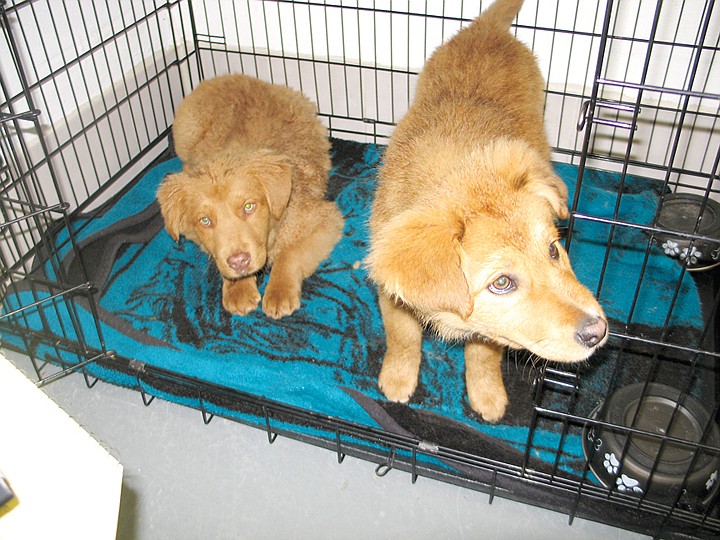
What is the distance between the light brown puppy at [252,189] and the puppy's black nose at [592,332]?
176 cm

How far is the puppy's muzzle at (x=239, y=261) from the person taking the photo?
121 inches

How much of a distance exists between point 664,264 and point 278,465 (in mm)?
2340

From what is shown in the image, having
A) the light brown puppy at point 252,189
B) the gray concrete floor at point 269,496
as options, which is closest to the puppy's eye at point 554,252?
the gray concrete floor at point 269,496

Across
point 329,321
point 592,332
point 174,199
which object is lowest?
point 329,321

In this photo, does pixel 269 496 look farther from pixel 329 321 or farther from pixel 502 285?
pixel 502 285

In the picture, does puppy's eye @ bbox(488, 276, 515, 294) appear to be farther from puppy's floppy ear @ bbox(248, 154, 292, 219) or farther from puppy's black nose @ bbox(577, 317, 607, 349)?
puppy's floppy ear @ bbox(248, 154, 292, 219)

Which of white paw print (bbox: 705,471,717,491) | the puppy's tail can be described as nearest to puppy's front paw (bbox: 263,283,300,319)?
the puppy's tail

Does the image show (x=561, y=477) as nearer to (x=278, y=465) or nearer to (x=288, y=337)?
(x=278, y=465)

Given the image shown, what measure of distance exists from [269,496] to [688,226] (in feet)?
8.92

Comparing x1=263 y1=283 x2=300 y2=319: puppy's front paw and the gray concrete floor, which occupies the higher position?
x1=263 y1=283 x2=300 y2=319: puppy's front paw

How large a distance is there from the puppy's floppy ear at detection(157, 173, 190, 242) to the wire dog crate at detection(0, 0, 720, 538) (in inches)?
19.6

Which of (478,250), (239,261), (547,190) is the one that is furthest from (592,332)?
(239,261)

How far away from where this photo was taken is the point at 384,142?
4.61 meters

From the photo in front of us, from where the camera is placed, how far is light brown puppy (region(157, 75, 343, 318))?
3.12m
